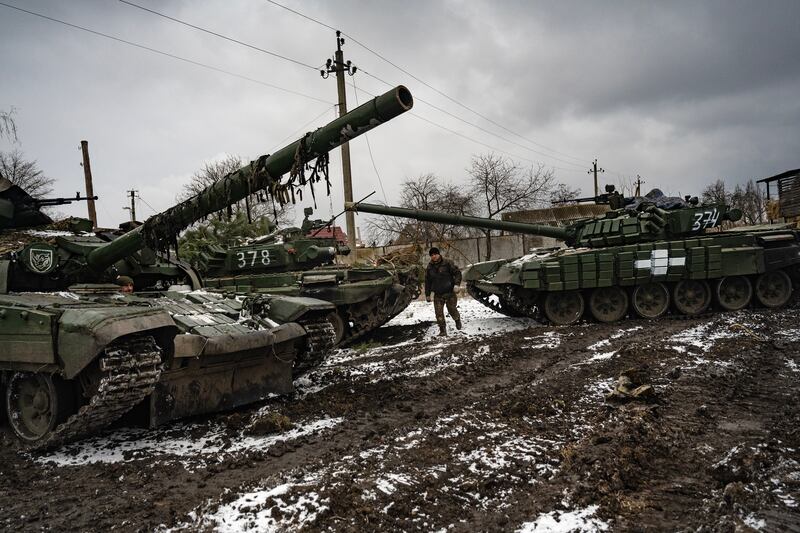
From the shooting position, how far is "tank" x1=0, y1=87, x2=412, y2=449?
4.68 metres

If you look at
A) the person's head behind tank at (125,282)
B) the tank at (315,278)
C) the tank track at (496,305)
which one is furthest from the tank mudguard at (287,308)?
the tank track at (496,305)

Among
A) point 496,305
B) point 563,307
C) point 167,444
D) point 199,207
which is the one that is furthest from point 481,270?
point 167,444

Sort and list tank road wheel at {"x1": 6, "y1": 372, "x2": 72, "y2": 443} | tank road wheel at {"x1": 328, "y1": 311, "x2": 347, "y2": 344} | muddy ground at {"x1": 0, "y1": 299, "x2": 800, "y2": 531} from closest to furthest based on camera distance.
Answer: muddy ground at {"x1": 0, "y1": 299, "x2": 800, "y2": 531} → tank road wheel at {"x1": 6, "y1": 372, "x2": 72, "y2": 443} → tank road wheel at {"x1": 328, "y1": 311, "x2": 347, "y2": 344}

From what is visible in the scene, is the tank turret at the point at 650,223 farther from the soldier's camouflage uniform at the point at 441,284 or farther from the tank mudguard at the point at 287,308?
the tank mudguard at the point at 287,308

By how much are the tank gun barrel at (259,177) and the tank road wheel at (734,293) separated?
9.06 meters

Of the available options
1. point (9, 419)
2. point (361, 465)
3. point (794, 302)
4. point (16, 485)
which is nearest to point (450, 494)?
point (361, 465)

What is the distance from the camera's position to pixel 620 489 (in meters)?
3.32

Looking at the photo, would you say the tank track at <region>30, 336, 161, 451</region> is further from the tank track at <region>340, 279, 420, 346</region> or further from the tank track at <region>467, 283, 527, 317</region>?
the tank track at <region>467, 283, 527, 317</region>

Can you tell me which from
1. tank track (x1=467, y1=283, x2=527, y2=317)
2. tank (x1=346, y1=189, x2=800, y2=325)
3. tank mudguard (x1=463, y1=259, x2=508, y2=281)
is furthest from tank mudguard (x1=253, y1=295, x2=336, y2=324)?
tank track (x1=467, y1=283, x2=527, y2=317)

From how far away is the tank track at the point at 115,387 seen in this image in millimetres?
4543

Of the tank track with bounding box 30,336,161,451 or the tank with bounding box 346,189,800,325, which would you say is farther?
the tank with bounding box 346,189,800,325

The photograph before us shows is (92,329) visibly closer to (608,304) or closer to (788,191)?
(608,304)

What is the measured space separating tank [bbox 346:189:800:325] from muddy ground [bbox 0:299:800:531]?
3665mm

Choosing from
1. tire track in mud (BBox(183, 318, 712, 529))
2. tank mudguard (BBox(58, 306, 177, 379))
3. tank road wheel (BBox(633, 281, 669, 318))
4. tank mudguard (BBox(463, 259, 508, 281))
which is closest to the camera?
tire track in mud (BBox(183, 318, 712, 529))
